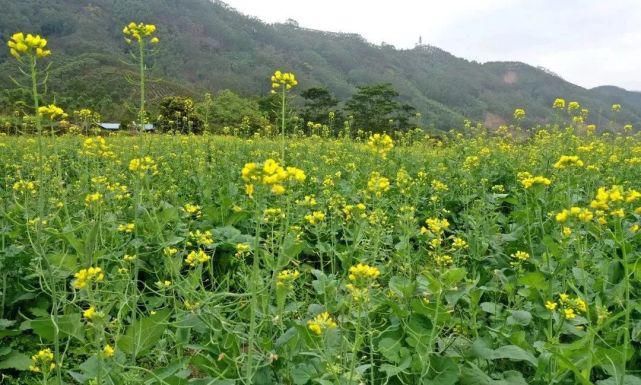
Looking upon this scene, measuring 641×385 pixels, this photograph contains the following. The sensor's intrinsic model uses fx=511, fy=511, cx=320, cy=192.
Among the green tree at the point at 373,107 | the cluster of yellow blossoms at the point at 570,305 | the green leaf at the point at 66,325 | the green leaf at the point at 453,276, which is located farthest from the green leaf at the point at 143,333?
the green tree at the point at 373,107

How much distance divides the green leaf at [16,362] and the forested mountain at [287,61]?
172 feet

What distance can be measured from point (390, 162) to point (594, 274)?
390 cm

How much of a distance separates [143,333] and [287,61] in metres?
123

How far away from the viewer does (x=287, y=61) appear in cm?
12056

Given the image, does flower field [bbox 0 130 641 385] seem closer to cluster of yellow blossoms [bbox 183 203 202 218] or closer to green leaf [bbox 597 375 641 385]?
green leaf [bbox 597 375 641 385]

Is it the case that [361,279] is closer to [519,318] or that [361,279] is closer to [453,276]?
[453,276]

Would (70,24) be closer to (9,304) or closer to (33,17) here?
(33,17)

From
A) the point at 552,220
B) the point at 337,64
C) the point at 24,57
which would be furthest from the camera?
the point at 337,64

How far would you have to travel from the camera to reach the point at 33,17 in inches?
3585

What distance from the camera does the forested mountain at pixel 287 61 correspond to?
84.7 meters

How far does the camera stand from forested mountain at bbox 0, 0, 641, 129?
84688 mm

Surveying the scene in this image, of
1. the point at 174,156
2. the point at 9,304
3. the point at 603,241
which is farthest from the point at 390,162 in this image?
the point at 9,304

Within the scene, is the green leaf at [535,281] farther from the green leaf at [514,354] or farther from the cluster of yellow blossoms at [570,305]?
the green leaf at [514,354]

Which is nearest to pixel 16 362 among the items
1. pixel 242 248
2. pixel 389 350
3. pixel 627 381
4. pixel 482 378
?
pixel 242 248
